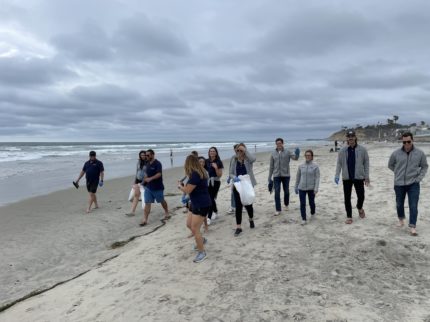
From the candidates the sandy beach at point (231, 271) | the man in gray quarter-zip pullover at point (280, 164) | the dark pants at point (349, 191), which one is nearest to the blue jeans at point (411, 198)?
the sandy beach at point (231, 271)

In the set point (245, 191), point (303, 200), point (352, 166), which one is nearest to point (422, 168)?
point (352, 166)

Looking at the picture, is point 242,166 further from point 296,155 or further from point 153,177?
point 153,177

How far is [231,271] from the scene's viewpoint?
4996 mm

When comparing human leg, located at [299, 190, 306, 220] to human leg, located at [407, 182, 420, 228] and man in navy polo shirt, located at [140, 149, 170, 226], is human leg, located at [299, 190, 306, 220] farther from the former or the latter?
man in navy polo shirt, located at [140, 149, 170, 226]

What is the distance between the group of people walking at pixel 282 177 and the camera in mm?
5520

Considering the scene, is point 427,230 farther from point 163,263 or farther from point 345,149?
point 163,263

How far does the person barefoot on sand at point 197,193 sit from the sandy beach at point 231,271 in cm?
35

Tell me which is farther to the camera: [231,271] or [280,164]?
[280,164]

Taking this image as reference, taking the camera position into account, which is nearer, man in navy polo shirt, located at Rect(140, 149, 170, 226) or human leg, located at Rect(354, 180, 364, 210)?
human leg, located at Rect(354, 180, 364, 210)

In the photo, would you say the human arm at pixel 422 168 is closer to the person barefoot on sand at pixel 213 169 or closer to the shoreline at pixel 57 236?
the person barefoot on sand at pixel 213 169

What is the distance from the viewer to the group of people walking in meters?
5.52

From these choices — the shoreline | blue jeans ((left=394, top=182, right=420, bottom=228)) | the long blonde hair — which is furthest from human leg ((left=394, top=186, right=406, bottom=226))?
the shoreline

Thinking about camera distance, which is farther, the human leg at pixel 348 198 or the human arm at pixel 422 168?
the human leg at pixel 348 198

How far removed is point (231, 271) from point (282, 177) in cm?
331
